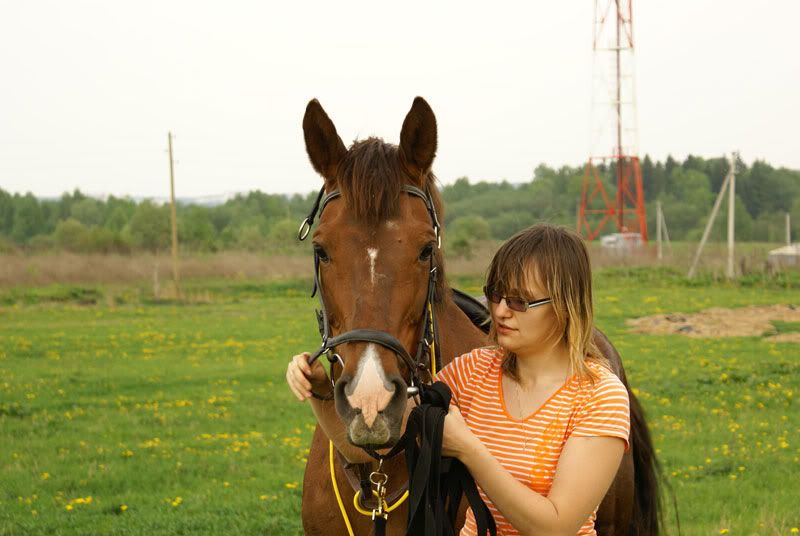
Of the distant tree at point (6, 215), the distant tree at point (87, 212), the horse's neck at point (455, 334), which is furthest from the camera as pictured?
the distant tree at point (87, 212)

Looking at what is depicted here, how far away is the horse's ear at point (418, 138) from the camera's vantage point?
2.79 meters

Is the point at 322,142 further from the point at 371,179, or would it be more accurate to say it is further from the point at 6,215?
the point at 6,215

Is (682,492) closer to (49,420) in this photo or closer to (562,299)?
(562,299)

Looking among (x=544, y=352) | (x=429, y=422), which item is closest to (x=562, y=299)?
(x=544, y=352)

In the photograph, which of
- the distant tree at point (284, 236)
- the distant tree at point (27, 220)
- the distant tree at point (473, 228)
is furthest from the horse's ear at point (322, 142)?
the distant tree at point (27, 220)

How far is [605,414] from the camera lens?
2123mm

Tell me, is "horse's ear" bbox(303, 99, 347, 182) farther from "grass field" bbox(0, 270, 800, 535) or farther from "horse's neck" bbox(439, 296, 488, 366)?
"grass field" bbox(0, 270, 800, 535)

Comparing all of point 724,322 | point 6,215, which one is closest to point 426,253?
point 724,322

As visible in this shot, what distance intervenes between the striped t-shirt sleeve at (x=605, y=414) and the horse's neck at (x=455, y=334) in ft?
4.02

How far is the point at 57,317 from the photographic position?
846 inches

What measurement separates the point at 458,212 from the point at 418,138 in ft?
141

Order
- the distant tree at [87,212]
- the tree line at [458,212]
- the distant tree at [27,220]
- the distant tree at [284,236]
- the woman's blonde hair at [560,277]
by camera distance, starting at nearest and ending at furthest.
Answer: the woman's blonde hair at [560,277]
the tree line at [458,212]
the distant tree at [284,236]
the distant tree at [27,220]
the distant tree at [87,212]

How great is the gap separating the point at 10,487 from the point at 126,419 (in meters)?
2.56

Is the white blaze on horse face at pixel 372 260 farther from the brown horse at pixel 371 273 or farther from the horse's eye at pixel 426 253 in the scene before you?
the horse's eye at pixel 426 253
